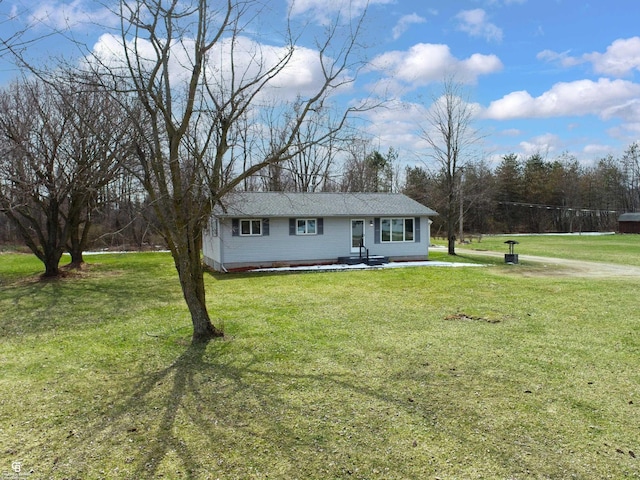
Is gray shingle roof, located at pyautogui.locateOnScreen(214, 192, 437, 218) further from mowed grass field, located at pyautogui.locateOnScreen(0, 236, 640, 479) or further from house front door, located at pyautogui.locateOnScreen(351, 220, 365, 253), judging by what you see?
mowed grass field, located at pyautogui.locateOnScreen(0, 236, 640, 479)

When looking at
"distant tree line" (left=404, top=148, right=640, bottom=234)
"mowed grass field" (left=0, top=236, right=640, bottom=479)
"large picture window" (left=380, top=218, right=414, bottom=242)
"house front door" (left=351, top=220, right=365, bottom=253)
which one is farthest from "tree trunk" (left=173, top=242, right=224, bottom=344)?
"distant tree line" (left=404, top=148, right=640, bottom=234)

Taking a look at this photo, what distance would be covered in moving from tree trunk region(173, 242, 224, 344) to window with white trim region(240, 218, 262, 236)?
10062mm

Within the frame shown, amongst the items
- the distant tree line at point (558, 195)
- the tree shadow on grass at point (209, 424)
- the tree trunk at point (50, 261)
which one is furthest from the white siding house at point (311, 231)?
the distant tree line at point (558, 195)

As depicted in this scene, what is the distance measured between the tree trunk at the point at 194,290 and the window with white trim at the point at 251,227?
10.1 metres

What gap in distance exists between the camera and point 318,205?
60.3ft

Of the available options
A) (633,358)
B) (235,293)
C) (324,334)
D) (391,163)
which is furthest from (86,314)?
(391,163)

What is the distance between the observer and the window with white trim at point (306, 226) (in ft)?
57.1

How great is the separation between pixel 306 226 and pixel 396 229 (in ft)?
13.0

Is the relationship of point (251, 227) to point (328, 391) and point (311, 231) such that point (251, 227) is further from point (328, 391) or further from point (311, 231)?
point (328, 391)

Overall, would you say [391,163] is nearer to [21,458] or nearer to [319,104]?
[319,104]

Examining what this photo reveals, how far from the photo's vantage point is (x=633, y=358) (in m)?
5.68

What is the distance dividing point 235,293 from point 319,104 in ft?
20.6

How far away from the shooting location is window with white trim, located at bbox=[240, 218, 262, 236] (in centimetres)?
1664

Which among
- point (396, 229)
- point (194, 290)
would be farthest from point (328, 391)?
point (396, 229)
